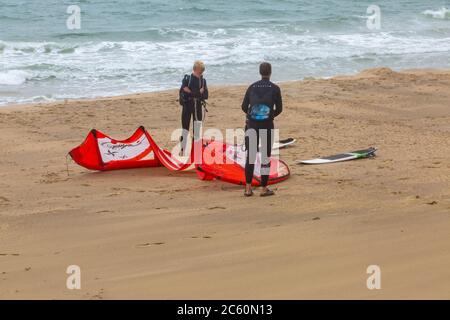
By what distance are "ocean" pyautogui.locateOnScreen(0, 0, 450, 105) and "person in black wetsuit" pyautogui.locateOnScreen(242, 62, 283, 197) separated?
32.5 ft

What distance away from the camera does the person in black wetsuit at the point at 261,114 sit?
8523mm

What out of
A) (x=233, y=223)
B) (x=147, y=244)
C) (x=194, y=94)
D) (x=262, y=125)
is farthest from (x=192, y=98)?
(x=147, y=244)

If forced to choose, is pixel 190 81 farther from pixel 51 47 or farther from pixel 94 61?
pixel 51 47

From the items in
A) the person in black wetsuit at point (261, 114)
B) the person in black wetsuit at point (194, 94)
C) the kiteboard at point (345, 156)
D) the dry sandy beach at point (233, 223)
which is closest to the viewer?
the dry sandy beach at point (233, 223)

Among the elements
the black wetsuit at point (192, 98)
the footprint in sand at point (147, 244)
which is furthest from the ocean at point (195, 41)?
the footprint in sand at point (147, 244)

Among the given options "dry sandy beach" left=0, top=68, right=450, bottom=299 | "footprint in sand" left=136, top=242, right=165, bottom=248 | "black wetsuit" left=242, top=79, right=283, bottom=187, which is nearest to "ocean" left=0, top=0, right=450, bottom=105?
"dry sandy beach" left=0, top=68, right=450, bottom=299

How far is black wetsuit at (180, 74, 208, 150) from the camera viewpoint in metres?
10.7

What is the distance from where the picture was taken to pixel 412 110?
1495cm

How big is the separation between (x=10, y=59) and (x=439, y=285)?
1988cm

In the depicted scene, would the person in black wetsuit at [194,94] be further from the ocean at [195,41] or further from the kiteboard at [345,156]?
the ocean at [195,41]

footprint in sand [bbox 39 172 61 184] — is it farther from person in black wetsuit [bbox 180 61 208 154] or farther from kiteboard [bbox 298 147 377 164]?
kiteboard [bbox 298 147 377 164]

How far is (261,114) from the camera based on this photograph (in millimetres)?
8555

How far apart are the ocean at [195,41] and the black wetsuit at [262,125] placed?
32.3ft

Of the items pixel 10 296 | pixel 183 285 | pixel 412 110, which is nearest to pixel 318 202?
pixel 183 285
